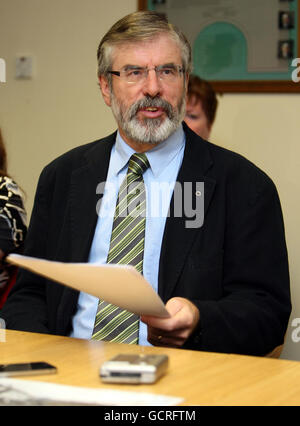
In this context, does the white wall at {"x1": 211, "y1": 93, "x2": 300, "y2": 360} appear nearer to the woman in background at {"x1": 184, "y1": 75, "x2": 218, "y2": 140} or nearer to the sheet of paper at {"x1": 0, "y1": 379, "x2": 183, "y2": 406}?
the woman in background at {"x1": 184, "y1": 75, "x2": 218, "y2": 140}

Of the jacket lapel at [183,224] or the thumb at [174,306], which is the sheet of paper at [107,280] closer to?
the thumb at [174,306]

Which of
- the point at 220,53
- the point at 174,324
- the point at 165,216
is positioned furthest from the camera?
the point at 220,53

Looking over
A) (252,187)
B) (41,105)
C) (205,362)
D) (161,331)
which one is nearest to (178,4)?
(41,105)

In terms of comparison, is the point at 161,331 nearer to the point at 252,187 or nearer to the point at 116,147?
the point at 252,187

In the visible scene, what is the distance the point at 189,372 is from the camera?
123cm

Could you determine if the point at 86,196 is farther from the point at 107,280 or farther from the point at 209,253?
the point at 107,280

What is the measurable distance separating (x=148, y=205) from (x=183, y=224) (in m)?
0.12

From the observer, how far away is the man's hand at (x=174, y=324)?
1.47 meters

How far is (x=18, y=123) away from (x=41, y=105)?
7.2 inches

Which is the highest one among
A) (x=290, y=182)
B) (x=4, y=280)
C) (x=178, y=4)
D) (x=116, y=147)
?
(x=178, y=4)

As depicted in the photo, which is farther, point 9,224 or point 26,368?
point 9,224

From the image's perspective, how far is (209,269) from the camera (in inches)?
72.7

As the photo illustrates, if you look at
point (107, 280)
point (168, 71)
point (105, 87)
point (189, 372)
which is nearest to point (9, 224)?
point (105, 87)

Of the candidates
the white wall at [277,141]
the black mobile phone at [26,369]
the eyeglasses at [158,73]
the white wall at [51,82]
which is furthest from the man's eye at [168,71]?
the white wall at [51,82]
